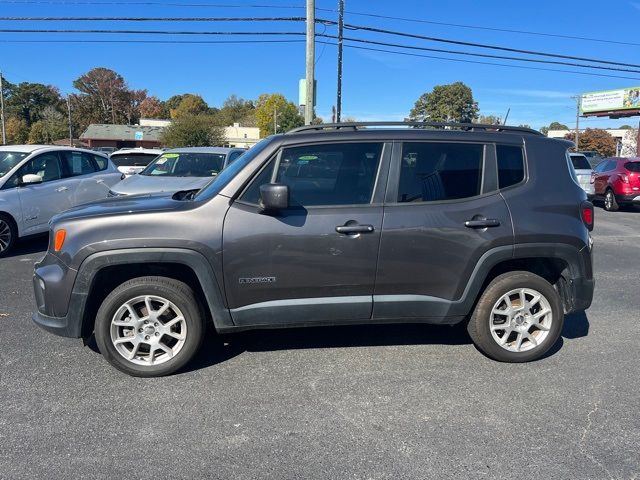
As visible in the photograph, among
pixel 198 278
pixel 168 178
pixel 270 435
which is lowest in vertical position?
pixel 270 435

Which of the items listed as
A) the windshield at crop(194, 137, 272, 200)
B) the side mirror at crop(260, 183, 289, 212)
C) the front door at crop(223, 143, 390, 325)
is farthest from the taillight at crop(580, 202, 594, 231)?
the windshield at crop(194, 137, 272, 200)

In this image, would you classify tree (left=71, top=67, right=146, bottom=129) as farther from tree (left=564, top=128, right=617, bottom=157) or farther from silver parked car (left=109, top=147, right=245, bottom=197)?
silver parked car (left=109, top=147, right=245, bottom=197)

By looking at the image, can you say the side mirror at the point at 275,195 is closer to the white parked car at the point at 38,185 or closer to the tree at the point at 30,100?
the white parked car at the point at 38,185

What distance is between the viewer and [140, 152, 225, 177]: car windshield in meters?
9.55

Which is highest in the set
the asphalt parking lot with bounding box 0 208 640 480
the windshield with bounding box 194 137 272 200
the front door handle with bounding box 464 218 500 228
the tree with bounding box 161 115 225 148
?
the tree with bounding box 161 115 225 148

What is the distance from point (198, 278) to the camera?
3723 millimetres

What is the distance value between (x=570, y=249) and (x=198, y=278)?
2.97m

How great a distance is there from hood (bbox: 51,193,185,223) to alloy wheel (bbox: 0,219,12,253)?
15.2ft

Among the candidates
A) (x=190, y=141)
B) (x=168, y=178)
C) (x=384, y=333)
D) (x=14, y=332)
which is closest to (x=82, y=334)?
(x=14, y=332)

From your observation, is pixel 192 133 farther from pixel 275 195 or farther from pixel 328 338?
pixel 275 195

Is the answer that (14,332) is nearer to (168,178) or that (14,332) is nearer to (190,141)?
(168,178)

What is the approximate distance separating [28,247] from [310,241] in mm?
7095

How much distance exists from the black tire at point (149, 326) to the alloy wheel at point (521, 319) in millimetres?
2359

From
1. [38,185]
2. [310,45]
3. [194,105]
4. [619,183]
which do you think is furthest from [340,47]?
[194,105]
